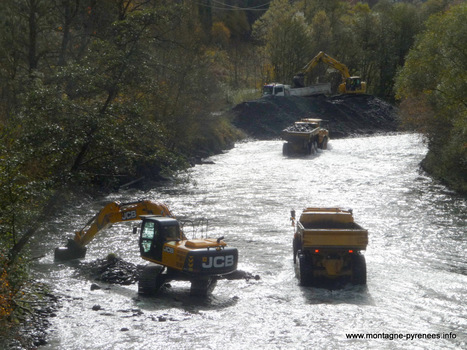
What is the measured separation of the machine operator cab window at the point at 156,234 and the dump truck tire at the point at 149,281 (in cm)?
34

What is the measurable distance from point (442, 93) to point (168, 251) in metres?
20.1

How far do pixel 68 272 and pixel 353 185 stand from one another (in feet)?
60.1

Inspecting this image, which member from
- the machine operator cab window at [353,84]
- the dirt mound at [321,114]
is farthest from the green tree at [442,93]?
the machine operator cab window at [353,84]

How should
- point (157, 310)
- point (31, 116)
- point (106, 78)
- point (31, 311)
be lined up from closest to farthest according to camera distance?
point (31, 311) < point (157, 310) < point (31, 116) < point (106, 78)

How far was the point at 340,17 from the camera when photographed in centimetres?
7294

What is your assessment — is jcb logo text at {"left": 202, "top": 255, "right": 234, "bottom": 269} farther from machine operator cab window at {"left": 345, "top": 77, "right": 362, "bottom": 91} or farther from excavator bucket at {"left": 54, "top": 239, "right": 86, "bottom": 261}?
machine operator cab window at {"left": 345, "top": 77, "right": 362, "bottom": 91}

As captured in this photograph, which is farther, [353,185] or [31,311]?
[353,185]

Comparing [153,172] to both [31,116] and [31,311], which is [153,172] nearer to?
[31,116]

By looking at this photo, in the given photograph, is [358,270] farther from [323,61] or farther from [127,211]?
[323,61]

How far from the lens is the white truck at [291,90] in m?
57.1

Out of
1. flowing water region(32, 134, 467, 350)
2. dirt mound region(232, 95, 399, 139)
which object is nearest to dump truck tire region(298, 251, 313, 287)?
flowing water region(32, 134, 467, 350)

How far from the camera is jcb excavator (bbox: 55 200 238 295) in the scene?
13586 millimetres

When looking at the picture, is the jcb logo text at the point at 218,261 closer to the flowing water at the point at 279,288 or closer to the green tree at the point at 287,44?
the flowing water at the point at 279,288

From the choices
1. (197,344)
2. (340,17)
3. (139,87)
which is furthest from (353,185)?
(340,17)
